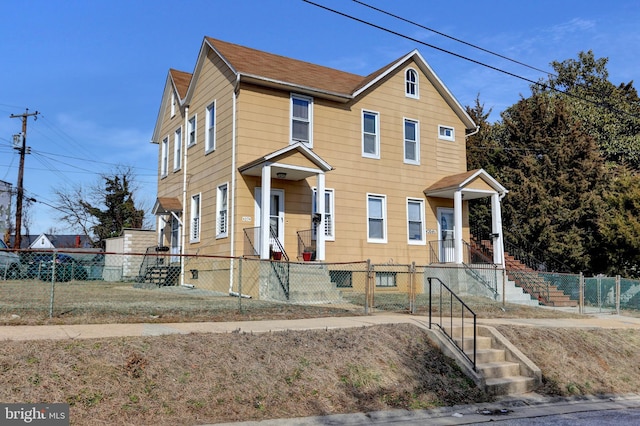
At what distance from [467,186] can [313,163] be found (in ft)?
21.5

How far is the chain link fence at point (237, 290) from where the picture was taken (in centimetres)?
1086

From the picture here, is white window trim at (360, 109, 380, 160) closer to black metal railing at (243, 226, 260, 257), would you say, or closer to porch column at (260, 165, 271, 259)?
porch column at (260, 165, 271, 259)

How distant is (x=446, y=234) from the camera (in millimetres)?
21859

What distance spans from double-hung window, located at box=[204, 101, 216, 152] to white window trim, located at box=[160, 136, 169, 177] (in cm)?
443

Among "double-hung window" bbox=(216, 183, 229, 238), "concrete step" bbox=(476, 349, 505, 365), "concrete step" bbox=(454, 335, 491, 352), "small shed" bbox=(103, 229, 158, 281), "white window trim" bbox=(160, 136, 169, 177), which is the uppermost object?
"white window trim" bbox=(160, 136, 169, 177)

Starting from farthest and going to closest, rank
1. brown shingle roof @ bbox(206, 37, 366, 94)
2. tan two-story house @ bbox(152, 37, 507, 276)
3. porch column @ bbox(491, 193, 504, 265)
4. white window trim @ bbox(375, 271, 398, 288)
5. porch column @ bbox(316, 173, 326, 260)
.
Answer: porch column @ bbox(491, 193, 504, 265) < white window trim @ bbox(375, 271, 398, 288) < brown shingle roof @ bbox(206, 37, 366, 94) < tan two-story house @ bbox(152, 37, 507, 276) < porch column @ bbox(316, 173, 326, 260)

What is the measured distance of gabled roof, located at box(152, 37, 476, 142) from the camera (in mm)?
18031

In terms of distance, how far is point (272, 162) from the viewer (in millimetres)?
16281

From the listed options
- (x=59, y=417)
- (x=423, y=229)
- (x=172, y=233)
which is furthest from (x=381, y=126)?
(x=59, y=417)

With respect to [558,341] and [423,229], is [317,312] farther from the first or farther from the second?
[423,229]

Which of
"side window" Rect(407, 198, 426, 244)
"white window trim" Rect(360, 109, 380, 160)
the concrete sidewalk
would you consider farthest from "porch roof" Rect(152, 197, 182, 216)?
the concrete sidewalk

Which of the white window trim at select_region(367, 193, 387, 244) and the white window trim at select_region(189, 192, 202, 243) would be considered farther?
the white window trim at select_region(367, 193, 387, 244)

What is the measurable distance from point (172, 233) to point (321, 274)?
27.7ft

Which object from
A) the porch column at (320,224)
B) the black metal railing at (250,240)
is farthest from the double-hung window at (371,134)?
the black metal railing at (250,240)
